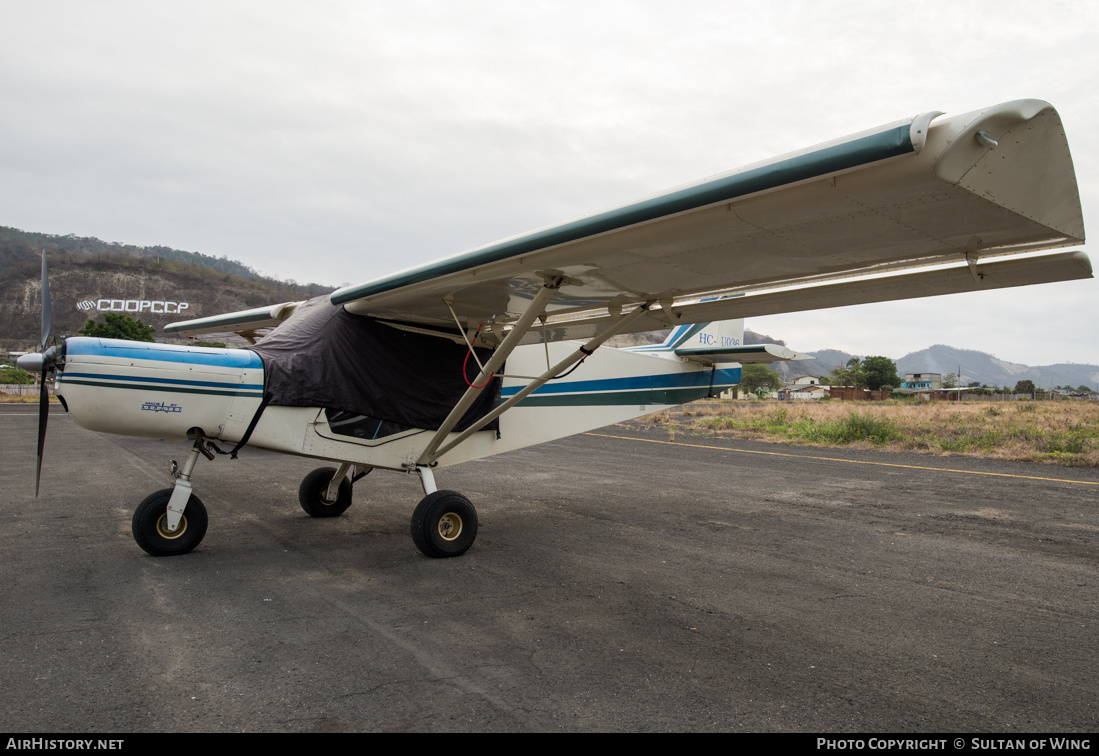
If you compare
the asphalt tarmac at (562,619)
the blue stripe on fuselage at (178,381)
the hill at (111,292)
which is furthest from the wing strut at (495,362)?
the hill at (111,292)

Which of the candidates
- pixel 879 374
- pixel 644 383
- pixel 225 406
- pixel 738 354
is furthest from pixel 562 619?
pixel 879 374

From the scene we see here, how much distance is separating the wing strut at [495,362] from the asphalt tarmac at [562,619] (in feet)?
3.20

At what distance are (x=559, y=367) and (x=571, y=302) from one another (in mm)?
609

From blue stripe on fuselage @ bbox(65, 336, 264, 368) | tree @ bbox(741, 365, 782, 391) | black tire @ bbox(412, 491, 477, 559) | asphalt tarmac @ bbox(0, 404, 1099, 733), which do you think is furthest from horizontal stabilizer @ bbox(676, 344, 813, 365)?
tree @ bbox(741, 365, 782, 391)

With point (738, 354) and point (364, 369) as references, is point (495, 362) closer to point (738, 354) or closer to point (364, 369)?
point (364, 369)

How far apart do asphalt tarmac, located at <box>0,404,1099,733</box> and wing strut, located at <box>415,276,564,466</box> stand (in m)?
0.97

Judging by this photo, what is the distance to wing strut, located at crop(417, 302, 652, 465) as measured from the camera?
5281mm

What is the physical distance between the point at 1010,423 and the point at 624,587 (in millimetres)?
19081

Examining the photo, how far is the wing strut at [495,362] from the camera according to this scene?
463 centimetres

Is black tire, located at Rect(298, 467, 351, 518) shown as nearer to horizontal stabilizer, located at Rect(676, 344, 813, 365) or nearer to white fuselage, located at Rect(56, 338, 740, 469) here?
white fuselage, located at Rect(56, 338, 740, 469)

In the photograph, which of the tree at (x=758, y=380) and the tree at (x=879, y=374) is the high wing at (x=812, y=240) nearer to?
the tree at (x=758, y=380)

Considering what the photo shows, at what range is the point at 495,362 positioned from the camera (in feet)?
17.5

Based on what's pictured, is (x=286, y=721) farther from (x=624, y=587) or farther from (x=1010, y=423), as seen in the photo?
(x=1010, y=423)
